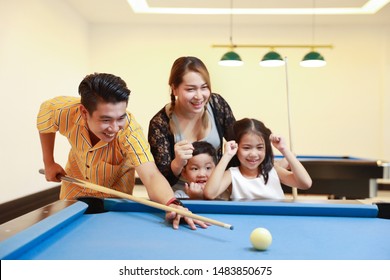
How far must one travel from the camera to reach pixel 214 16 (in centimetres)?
622

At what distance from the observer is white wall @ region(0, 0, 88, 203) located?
3945 millimetres

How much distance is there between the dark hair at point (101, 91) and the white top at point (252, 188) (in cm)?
77

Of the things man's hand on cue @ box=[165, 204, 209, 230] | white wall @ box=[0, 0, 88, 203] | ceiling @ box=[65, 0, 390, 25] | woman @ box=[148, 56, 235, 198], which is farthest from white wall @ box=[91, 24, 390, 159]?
man's hand on cue @ box=[165, 204, 209, 230]

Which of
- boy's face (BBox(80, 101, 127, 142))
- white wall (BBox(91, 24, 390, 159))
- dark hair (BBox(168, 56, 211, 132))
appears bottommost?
boy's face (BBox(80, 101, 127, 142))

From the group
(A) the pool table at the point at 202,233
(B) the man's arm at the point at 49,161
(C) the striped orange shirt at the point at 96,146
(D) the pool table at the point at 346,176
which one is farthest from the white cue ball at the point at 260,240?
(D) the pool table at the point at 346,176

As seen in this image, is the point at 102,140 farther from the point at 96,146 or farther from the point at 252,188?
the point at 252,188

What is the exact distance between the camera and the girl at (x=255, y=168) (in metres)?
1.98

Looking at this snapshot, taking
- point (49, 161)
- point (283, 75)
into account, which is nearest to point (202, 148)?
point (49, 161)

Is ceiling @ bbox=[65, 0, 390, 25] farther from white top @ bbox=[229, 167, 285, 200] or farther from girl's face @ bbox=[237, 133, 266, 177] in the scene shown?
white top @ bbox=[229, 167, 285, 200]

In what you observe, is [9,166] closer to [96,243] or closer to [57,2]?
[57,2]

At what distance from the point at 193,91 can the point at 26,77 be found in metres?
3.11

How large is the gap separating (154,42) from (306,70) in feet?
8.91

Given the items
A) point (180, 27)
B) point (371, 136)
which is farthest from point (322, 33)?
point (180, 27)

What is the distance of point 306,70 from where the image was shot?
6680 mm
